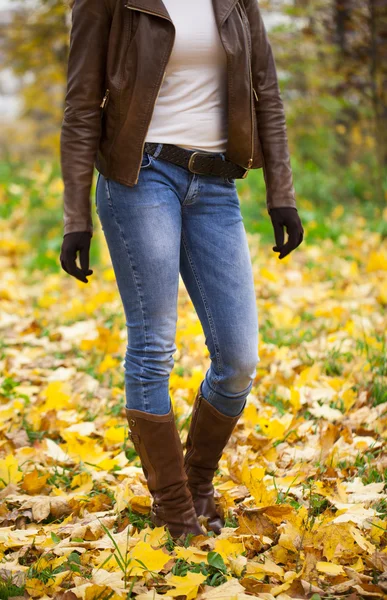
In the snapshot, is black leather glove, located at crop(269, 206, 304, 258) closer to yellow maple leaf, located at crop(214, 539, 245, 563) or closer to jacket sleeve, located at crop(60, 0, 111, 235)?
jacket sleeve, located at crop(60, 0, 111, 235)

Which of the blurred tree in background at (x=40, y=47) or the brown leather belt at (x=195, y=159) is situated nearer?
the brown leather belt at (x=195, y=159)

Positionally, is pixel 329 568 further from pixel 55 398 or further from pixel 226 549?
pixel 55 398

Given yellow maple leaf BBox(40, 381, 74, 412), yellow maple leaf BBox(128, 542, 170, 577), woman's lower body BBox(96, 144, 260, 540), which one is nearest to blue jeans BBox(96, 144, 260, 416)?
woman's lower body BBox(96, 144, 260, 540)

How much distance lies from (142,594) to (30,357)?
2549mm

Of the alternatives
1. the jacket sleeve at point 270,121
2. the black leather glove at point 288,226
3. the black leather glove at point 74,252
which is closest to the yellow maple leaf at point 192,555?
the black leather glove at point 74,252

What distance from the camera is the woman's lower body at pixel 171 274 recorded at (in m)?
2.14

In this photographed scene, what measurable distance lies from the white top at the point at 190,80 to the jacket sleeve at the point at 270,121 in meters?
0.22

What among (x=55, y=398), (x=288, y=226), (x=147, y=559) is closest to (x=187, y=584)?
(x=147, y=559)

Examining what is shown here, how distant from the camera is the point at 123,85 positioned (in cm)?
210

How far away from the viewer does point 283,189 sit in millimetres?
2406

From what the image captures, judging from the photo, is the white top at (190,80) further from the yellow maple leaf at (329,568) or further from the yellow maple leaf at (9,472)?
the yellow maple leaf at (9,472)

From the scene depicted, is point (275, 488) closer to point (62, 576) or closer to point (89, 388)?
point (62, 576)

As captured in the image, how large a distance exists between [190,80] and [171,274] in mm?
596

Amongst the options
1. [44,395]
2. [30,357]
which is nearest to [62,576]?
[44,395]
